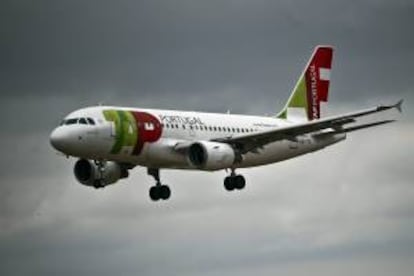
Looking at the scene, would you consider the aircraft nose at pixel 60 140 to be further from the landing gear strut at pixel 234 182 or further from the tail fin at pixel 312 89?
the tail fin at pixel 312 89

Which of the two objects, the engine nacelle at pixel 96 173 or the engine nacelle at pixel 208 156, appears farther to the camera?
the engine nacelle at pixel 96 173

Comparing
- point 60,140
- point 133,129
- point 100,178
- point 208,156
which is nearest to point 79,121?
point 60,140

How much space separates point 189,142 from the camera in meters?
124

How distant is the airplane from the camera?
119188 mm

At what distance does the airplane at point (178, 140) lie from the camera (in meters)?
119

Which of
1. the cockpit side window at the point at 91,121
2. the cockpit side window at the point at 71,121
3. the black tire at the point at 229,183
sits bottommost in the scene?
the black tire at the point at 229,183

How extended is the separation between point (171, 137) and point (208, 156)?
326cm

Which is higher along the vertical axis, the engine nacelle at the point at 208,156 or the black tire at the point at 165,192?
the black tire at the point at 165,192

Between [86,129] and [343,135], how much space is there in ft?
80.7

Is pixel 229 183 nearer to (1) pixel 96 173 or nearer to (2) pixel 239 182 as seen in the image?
(2) pixel 239 182

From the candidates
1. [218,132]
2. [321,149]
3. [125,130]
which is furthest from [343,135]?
[125,130]

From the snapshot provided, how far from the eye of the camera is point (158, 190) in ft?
424

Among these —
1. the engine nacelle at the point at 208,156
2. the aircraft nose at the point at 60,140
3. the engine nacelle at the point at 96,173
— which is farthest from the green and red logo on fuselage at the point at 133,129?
the engine nacelle at the point at 96,173

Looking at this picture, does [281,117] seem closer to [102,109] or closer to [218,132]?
[218,132]
